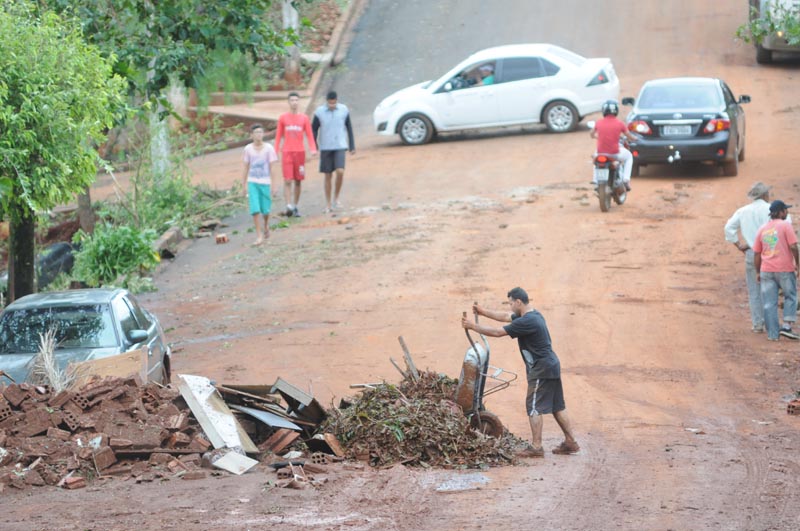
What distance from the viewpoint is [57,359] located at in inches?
411

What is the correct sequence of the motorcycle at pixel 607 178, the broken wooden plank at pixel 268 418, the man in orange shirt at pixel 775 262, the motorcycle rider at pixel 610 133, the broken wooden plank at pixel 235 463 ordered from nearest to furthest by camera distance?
the broken wooden plank at pixel 235 463 < the broken wooden plank at pixel 268 418 < the man in orange shirt at pixel 775 262 < the motorcycle at pixel 607 178 < the motorcycle rider at pixel 610 133

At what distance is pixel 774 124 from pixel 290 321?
14.2m

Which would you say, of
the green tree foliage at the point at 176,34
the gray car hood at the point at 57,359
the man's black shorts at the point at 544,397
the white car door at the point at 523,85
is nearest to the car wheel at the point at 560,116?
the white car door at the point at 523,85

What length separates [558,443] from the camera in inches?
384

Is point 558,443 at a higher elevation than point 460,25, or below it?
below

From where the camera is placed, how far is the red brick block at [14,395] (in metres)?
9.18

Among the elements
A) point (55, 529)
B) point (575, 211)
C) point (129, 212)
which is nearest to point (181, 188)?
point (129, 212)

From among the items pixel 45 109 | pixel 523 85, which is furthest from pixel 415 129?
pixel 45 109

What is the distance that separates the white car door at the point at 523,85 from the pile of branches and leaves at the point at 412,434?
641 inches

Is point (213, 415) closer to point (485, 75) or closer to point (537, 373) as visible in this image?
point (537, 373)

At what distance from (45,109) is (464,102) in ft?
49.3

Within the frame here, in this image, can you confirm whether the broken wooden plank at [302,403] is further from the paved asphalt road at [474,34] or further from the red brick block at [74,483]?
the paved asphalt road at [474,34]

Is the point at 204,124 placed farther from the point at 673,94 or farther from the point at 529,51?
the point at 673,94

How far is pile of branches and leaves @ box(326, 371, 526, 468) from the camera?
889 cm
